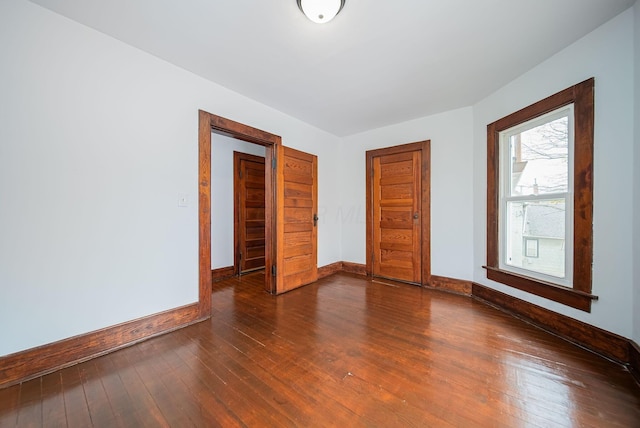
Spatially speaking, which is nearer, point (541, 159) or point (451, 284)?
point (541, 159)

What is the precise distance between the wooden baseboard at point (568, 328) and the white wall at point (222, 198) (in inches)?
159

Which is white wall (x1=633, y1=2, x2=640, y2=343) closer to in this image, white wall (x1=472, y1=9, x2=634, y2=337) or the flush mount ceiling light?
white wall (x1=472, y1=9, x2=634, y2=337)

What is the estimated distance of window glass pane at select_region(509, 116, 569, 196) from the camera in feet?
7.32

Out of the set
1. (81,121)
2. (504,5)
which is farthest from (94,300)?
→ (504,5)

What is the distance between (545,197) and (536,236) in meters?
0.41

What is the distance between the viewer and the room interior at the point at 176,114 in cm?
164

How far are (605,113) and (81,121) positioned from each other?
408cm

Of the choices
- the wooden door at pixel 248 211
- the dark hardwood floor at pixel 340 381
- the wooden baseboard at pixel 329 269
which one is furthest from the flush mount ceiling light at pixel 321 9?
the wooden baseboard at pixel 329 269

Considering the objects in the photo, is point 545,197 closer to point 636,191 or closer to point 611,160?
point 611,160

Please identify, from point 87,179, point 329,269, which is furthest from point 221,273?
point 87,179

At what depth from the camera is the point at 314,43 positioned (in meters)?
2.01

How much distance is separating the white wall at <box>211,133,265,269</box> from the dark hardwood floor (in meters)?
1.85

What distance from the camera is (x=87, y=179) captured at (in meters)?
1.85

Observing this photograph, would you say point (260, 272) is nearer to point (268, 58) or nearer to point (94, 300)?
point (94, 300)
